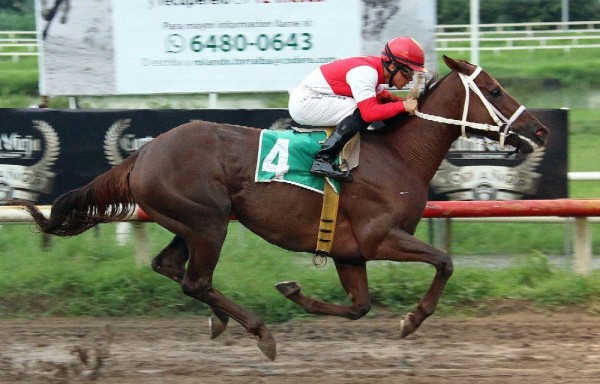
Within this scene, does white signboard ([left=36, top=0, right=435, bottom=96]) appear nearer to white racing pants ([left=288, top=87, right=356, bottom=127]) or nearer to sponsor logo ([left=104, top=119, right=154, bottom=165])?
sponsor logo ([left=104, top=119, right=154, bottom=165])

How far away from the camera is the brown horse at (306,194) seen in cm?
654

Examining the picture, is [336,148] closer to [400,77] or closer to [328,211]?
[328,211]

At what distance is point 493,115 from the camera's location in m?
6.68

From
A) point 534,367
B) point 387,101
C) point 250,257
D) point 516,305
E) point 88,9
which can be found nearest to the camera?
point 534,367

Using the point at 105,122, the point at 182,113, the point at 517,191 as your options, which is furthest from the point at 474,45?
the point at 105,122

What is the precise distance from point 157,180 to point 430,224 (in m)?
3.04

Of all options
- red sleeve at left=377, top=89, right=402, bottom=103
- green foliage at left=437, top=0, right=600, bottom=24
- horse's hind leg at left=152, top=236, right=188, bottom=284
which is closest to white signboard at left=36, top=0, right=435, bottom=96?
red sleeve at left=377, top=89, right=402, bottom=103

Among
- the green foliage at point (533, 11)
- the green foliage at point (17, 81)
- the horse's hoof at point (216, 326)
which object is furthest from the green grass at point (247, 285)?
the green foliage at point (533, 11)

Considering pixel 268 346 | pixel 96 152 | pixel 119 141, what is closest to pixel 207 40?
pixel 119 141

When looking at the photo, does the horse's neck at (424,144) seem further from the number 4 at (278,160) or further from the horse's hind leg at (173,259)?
the horse's hind leg at (173,259)

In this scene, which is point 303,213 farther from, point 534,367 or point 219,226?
point 534,367

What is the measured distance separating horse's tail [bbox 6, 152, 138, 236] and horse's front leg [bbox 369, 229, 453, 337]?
68.3 inches

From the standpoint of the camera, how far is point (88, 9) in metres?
10.0

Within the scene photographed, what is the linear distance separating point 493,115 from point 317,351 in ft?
6.42
